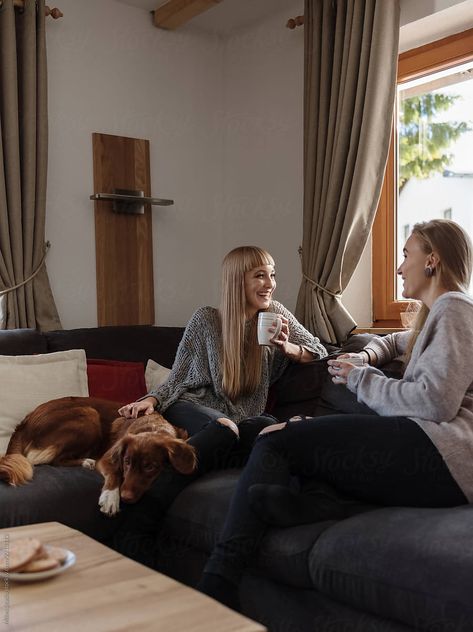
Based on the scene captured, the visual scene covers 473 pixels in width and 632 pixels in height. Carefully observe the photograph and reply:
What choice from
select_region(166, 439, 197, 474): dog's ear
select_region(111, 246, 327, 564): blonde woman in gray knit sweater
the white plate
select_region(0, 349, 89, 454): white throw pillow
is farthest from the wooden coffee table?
select_region(0, 349, 89, 454): white throw pillow

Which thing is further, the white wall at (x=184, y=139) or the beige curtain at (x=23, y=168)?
the white wall at (x=184, y=139)

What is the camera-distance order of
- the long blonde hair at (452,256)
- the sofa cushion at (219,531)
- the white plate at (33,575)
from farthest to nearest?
1. the long blonde hair at (452,256)
2. the sofa cushion at (219,531)
3. the white plate at (33,575)

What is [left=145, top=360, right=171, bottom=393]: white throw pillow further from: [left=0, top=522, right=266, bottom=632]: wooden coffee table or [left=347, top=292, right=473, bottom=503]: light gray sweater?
[left=0, top=522, right=266, bottom=632]: wooden coffee table

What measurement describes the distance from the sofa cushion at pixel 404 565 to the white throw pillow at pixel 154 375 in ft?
4.41

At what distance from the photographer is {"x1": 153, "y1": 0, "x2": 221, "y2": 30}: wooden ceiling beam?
12.5 feet

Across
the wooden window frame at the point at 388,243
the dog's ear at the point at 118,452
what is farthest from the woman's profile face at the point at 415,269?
the wooden window frame at the point at 388,243

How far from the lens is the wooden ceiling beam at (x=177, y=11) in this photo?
12.5ft

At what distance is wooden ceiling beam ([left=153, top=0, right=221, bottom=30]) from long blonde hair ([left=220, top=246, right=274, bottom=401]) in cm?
154

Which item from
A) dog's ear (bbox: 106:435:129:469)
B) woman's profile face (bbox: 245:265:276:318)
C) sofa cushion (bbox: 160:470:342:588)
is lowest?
sofa cushion (bbox: 160:470:342:588)

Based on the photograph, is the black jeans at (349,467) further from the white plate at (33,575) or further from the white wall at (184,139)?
the white wall at (184,139)

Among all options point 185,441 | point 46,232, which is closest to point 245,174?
point 46,232

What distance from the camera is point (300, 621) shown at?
1897 mm

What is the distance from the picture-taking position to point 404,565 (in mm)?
1681

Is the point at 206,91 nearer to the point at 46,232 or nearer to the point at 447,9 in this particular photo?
the point at 46,232
